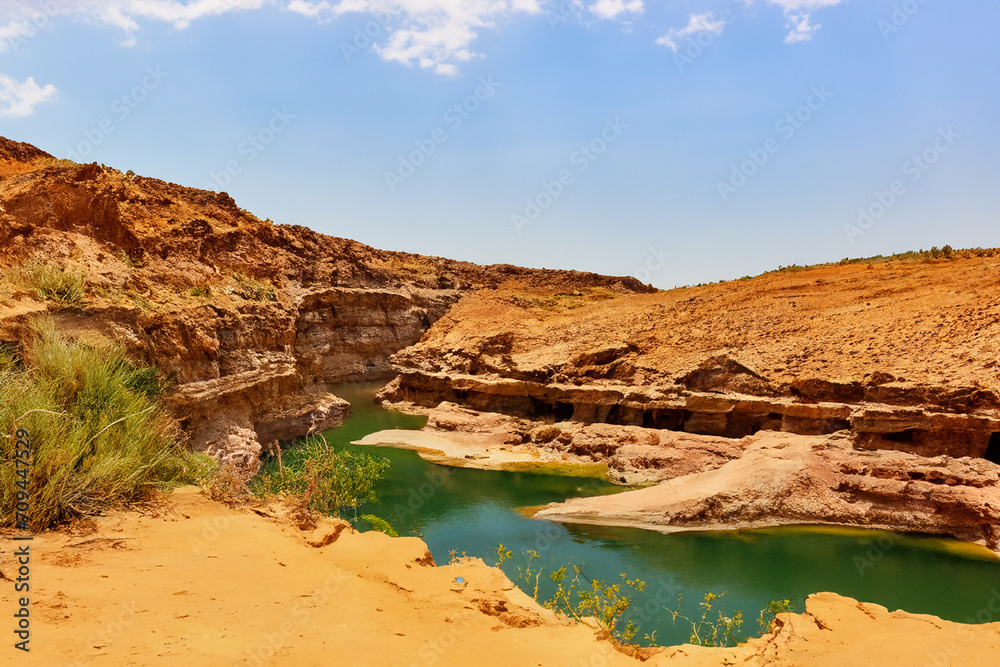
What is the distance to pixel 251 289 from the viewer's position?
20.1 m

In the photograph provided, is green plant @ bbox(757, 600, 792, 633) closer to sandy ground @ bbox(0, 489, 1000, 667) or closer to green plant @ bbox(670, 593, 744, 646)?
green plant @ bbox(670, 593, 744, 646)

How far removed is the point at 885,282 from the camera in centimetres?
2209

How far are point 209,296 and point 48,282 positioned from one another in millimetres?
5096

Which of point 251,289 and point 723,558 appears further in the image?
point 251,289

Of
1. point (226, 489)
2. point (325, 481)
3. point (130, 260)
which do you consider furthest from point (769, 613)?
point (130, 260)

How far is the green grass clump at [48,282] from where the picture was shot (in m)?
11.6

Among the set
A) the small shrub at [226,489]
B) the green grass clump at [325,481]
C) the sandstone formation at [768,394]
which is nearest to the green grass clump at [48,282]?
the green grass clump at [325,481]

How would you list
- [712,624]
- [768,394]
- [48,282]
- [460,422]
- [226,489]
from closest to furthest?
[226,489], [712,624], [48,282], [768,394], [460,422]

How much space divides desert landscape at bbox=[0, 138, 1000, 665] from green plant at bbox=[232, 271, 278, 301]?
261mm

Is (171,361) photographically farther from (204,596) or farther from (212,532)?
(204,596)

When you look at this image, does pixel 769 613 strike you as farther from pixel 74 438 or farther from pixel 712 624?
pixel 74 438

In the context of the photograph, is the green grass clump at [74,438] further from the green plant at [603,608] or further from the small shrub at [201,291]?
the small shrub at [201,291]

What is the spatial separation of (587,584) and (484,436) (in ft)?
35.5

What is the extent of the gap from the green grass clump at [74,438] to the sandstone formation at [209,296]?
1.87 m
